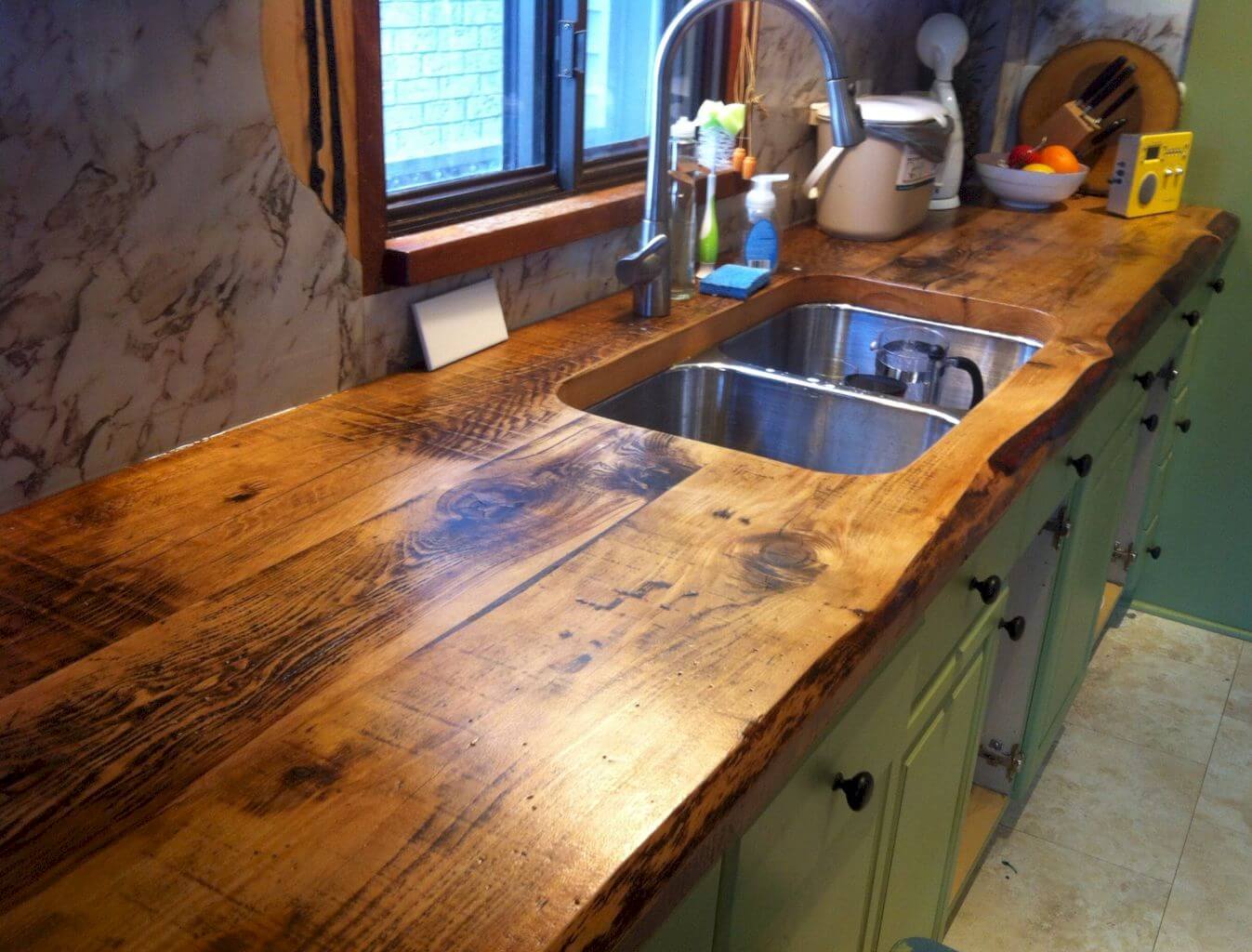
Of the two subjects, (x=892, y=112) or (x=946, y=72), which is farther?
(x=946, y=72)

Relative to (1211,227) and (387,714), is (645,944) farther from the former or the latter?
(1211,227)

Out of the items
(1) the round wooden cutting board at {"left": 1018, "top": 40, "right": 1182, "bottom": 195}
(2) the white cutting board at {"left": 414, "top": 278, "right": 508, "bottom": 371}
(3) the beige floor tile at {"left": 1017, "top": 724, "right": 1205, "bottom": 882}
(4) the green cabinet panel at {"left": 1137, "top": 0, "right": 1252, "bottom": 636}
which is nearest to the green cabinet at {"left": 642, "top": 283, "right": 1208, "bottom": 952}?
(3) the beige floor tile at {"left": 1017, "top": 724, "right": 1205, "bottom": 882}

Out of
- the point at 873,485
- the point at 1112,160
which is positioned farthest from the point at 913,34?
the point at 873,485

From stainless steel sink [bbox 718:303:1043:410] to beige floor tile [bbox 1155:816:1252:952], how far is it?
930 millimetres

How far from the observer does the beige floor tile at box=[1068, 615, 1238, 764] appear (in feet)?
8.43

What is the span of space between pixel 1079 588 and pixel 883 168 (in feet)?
2.73

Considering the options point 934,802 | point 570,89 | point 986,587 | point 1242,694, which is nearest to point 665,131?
point 570,89

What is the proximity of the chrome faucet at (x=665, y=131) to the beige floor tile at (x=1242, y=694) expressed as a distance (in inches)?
66.9

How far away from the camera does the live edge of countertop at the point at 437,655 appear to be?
2.27ft

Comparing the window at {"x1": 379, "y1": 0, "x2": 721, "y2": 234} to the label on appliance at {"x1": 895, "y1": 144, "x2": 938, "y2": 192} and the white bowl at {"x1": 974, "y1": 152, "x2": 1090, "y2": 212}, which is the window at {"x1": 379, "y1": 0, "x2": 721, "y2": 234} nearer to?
the label on appliance at {"x1": 895, "y1": 144, "x2": 938, "y2": 192}

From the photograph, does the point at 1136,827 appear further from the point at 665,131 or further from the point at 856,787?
the point at 665,131

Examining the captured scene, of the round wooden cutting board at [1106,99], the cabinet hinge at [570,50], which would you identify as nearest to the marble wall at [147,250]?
the cabinet hinge at [570,50]

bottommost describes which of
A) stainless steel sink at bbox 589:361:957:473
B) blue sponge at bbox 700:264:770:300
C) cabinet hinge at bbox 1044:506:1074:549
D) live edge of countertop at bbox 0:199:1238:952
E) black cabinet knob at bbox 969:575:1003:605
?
cabinet hinge at bbox 1044:506:1074:549

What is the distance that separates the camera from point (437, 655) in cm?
92
